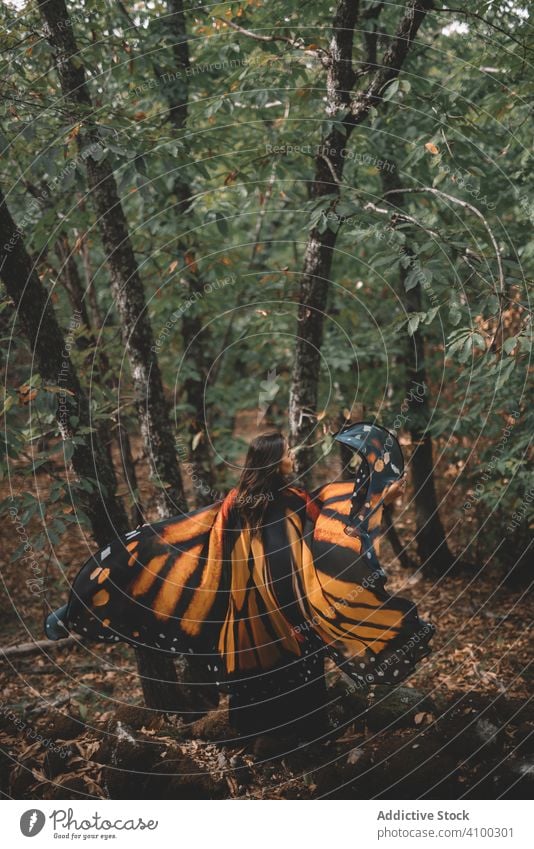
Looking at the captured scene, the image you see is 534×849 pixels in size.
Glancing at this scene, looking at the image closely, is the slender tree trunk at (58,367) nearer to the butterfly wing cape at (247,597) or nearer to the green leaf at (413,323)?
the butterfly wing cape at (247,597)

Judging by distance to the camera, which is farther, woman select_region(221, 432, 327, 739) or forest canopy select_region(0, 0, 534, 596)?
forest canopy select_region(0, 0, 534, 596)

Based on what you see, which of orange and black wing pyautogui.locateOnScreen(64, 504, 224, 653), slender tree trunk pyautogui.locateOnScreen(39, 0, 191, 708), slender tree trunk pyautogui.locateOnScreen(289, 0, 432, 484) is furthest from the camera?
slender tree trunk pyautogui.locateOnScreen(39, 0, 191, 708)

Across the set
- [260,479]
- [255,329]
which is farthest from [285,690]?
[255,329]

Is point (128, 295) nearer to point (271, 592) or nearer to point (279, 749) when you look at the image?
point (271, 592)

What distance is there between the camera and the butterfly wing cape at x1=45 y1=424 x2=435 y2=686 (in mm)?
3688

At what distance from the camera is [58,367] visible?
4527mm

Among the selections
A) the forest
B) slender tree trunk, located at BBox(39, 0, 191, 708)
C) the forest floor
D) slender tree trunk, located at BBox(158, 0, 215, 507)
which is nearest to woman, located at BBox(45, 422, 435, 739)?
the forest floor

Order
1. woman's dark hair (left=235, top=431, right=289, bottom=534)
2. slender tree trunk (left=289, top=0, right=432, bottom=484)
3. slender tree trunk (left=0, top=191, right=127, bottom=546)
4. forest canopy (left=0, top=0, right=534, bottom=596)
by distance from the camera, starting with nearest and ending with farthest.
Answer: woman's dark hair (left=235, top=431, right=289, bottom=534)
slender tree trunk (left=0, top=191, right=127, bottom=546)
forest canopy (left=0, top=0, right=534, bottom=596)
slender tree trunk (left=289, top=0, right=432, bottom=484)

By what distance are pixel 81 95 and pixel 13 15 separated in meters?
0.73

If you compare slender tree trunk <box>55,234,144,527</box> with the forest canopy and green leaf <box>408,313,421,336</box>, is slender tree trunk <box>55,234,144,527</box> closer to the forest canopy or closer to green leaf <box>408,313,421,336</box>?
the forest canopy

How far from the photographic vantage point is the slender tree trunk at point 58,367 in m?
4.32

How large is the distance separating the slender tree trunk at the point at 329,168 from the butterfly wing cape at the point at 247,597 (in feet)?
5.15

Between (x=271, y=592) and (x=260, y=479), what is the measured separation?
2.52 feet
